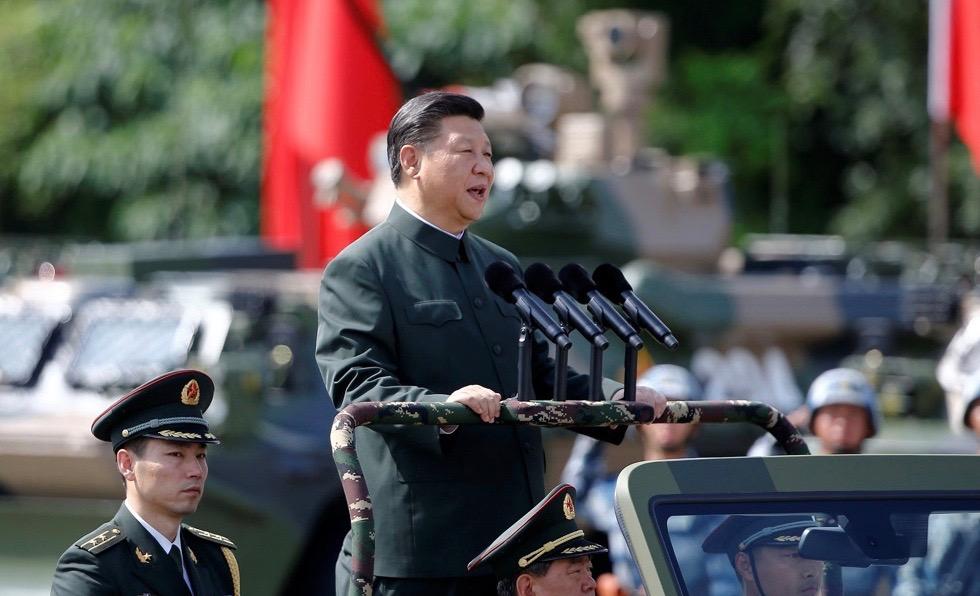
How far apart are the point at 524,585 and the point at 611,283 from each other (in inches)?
23.5

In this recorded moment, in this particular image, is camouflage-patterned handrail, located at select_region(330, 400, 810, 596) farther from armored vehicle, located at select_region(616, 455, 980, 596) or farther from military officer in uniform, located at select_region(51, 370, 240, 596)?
military officer in uniform, located at select_region(51, 370, 240, 596)

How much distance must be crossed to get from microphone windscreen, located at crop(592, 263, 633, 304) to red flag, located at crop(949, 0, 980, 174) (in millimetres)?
8326

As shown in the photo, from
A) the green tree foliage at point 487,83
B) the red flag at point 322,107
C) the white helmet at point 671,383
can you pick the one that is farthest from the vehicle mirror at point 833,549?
the green tree foliage at point 487,83

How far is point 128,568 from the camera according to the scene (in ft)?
10.8

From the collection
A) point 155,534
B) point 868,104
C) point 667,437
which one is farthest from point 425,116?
point 868,104

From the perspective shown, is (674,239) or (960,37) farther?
(960,37)

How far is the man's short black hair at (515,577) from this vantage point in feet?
10.3

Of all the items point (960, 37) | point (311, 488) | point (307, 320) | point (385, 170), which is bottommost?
point (311, 488)

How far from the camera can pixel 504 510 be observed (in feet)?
11.2

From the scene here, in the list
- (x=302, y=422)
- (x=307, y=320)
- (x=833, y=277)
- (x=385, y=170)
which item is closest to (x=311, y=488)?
(x=302, y=422)

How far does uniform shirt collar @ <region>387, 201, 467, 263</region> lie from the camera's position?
349cm

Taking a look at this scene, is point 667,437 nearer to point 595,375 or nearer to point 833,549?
point 595,375

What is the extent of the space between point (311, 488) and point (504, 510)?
475cm

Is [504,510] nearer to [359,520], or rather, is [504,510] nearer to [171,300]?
[359,520]
